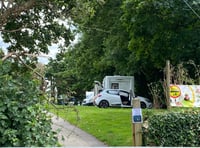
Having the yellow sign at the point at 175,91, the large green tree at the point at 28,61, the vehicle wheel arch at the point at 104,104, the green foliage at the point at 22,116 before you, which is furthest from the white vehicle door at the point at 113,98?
the green foliage at the point at 22,116

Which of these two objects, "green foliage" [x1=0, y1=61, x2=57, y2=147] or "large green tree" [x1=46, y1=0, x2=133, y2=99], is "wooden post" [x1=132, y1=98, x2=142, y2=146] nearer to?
"green foliage" [x1=0, y1=61, x2=57, y2=147]

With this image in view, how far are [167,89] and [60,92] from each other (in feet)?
12.4

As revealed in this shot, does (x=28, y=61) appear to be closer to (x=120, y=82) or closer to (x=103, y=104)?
(x=103, y=104)

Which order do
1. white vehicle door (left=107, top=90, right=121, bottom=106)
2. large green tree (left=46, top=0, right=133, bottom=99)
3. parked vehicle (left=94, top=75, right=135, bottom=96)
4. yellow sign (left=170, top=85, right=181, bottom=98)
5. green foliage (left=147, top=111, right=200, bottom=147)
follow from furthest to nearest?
parked vehicle (left=94, top=75, right=135, bottom=96) → white vehicle door (left=107, top=90, right=121, bottom=106) → large green tree (left=46, top=0, right=133, bottom=99) → yellow sign (left=170, top=85, right=181, bottom=98) → green foliage (left=147, top=111, right=200, bottom=147)

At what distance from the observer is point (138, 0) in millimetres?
17172

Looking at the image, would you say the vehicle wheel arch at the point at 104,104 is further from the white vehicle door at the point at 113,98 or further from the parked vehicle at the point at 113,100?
the white vehicle door at the point at 113,98

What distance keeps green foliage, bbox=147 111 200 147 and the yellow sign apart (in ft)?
3.70

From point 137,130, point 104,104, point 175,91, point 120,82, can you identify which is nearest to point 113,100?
point 104,104

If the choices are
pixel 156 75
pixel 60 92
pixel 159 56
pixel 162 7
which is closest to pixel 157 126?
pixel 60 92

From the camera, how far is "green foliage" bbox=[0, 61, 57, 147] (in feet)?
13.9

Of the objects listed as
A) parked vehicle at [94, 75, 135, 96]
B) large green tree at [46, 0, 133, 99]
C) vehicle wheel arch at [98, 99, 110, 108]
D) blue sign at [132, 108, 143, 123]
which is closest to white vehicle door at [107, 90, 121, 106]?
vehicle wheel arch at [98, 99, 110, 108]

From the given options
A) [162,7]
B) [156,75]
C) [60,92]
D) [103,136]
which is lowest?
[103,136]

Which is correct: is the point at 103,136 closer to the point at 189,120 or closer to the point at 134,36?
the point at 189,120

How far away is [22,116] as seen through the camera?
4.36m
